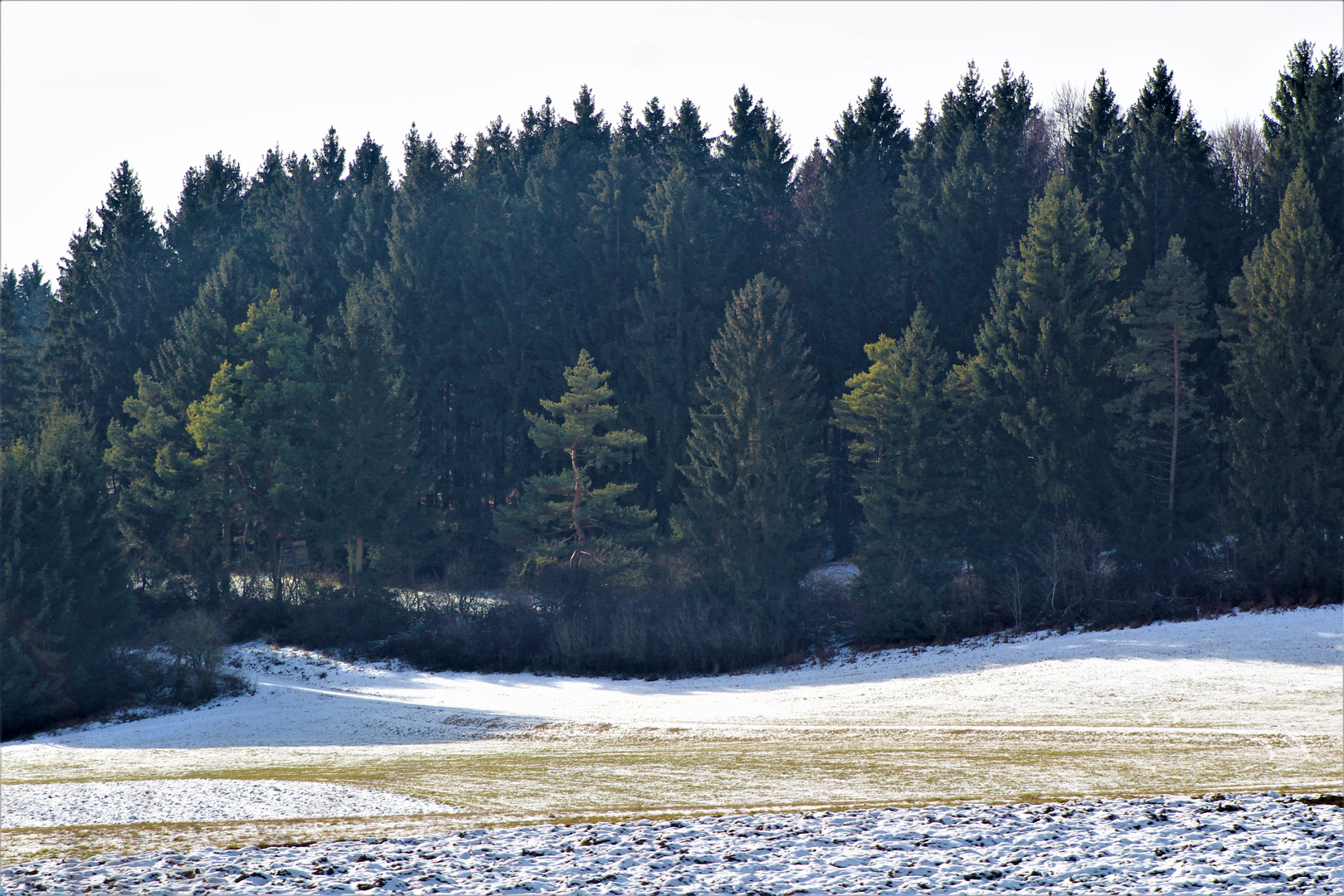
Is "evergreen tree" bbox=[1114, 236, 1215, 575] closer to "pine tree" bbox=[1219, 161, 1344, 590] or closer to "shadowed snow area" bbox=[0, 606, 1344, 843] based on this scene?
"pine tree" bbox=[1219, 161, 1344, 590]

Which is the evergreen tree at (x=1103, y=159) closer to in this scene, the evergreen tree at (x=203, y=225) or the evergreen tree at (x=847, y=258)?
the evergreen tree at (x=847, y=258)

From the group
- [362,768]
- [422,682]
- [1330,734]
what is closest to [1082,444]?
[1330,734]

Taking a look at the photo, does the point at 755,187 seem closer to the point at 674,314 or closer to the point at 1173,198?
the point at 674,314

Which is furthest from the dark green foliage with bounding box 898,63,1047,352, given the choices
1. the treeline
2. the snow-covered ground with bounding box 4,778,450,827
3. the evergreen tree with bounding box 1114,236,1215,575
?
the snow-covered ground with bounding box 4,778,450,827

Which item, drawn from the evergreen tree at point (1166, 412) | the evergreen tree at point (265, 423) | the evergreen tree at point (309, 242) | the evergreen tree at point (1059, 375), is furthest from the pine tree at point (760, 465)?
the evergreen tree at point (309, 242)

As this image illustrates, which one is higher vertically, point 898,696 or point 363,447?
point 363,447

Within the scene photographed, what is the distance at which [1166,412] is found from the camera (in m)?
37.3

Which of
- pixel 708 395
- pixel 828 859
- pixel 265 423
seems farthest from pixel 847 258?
pixel 828 859

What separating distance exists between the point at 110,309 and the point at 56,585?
34.6 m

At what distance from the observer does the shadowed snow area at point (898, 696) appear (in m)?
22.9

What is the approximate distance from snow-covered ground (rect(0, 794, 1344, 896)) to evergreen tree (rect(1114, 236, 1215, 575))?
2880 centimetres

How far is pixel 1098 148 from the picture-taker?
46.8m

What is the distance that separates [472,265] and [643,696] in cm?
Answer: 3102

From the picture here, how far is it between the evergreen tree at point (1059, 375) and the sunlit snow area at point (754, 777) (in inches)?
268
